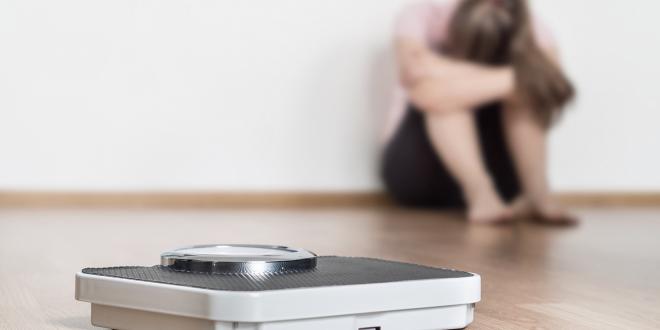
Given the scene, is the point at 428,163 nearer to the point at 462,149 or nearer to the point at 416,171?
the point at 416,171

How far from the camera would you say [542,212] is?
88.1 inches

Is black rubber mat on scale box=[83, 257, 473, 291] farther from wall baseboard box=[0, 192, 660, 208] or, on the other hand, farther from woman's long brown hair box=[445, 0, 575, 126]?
wall baseboard box=[0, 192, 660, 208]

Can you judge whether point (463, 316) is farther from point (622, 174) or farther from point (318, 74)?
point (622, 174)

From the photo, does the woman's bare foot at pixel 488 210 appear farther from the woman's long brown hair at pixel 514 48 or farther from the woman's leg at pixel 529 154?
the woman's long brown hair at pixel 514 48

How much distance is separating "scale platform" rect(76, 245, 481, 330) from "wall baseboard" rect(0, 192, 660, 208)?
195 cm

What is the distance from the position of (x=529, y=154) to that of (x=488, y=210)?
27 cm

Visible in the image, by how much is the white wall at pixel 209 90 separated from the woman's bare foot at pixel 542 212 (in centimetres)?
71

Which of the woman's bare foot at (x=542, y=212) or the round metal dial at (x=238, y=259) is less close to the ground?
the round metal dial at (x=238, y=259)

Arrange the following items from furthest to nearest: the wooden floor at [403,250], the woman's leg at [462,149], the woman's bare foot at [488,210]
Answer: the woman's leg at [462,149] < the woman's bare foot at [488,210] < the wooden floor at [403,250]

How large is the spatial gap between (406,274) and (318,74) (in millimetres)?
2232

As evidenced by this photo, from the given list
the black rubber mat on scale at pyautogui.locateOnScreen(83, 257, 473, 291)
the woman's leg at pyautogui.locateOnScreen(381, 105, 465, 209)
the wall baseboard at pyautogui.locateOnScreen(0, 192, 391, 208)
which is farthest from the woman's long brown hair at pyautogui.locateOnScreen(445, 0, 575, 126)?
the black rubber mat on scale at pyautogui.locateOnScreen(83, 257, 473, 291)

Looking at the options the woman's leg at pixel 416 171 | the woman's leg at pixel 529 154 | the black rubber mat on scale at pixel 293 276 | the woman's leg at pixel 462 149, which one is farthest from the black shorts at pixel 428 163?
the black rubber mat on scale at pixel 293 276

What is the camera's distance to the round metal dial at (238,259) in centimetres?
61

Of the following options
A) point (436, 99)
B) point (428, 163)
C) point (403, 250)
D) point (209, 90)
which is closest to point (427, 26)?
point (428, 163)
